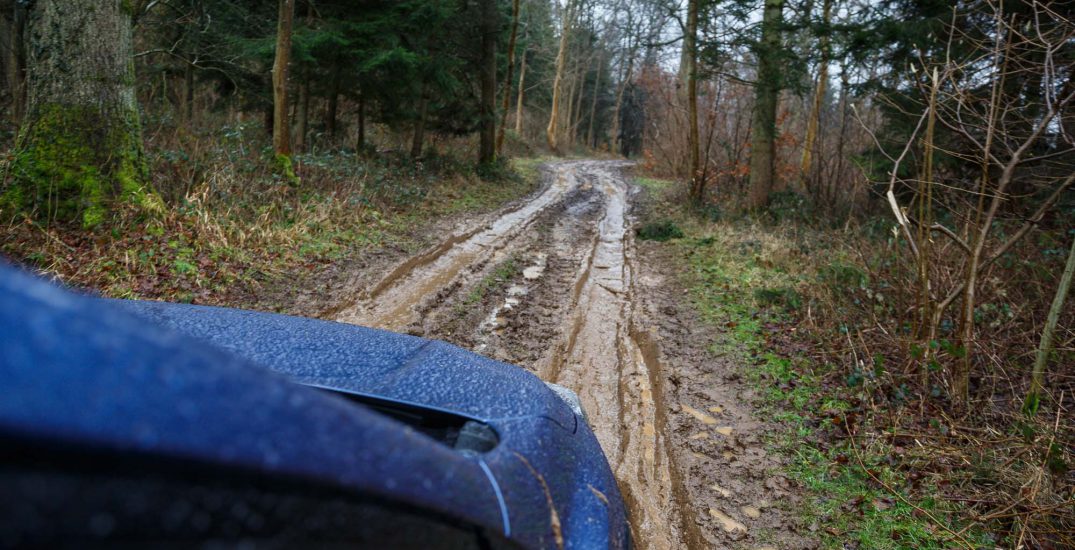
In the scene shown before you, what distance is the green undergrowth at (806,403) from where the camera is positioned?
3363 millimetres

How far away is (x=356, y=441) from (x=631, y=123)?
54.4 metres

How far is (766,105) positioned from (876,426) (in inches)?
387

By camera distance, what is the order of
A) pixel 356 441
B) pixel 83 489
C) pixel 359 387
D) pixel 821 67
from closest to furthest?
pixel 83 489 → pixel 356 441 → pixel 359 387 → pixel 821 67

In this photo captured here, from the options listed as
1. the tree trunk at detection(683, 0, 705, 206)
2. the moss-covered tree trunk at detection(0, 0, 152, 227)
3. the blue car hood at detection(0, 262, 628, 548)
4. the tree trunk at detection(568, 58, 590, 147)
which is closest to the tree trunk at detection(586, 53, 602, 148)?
the tree trunk at detection(568, 58, 590, 147)

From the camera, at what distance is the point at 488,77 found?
17.5m

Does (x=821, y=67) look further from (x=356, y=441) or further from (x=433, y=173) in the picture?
(x=356, y=441)

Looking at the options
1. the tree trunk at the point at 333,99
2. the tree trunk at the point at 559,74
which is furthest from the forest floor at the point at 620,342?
the tree trunk at the point at 559,74

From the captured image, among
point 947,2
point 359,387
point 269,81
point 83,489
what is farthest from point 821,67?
point 83,489

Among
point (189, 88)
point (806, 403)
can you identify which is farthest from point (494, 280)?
point (189, 88)

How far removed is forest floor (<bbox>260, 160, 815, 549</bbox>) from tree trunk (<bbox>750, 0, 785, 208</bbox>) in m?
3.67

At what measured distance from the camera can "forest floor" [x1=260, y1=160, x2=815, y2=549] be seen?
11.4 ft

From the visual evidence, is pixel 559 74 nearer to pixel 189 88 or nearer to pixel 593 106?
pixel 593 106

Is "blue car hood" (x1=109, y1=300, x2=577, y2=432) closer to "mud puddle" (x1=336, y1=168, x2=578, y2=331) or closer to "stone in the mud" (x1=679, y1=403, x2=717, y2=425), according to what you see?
"stone in the mud" (x1=679, y1=403, x2=717, y2=425)

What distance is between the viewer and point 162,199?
7.41 m
